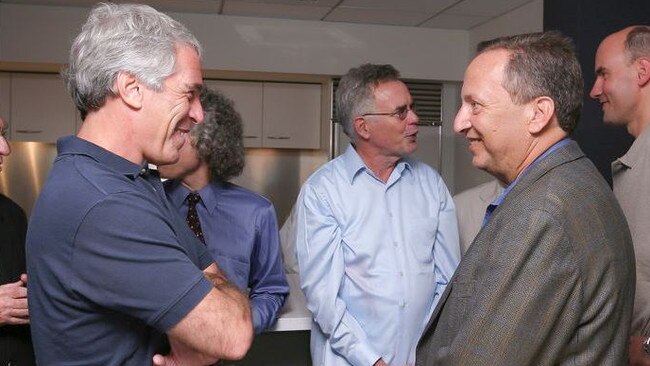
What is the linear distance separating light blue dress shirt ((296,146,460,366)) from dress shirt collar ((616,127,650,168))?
593mm

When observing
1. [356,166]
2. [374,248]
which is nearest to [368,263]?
[374,248]

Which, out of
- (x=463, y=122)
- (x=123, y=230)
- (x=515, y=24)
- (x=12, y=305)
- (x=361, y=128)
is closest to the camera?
(x=123, y=230)

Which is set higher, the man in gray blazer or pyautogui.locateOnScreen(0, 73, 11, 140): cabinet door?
pyautogui.locateOnScreen(0, 73, 11, 140): cabinet door

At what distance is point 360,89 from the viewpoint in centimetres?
200

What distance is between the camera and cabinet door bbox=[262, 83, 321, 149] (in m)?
4.62

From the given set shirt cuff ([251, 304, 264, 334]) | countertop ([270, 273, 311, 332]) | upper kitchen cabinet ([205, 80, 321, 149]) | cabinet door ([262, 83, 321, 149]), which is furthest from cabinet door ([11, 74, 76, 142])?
shirt cuff ([251, 304, 264, 334])

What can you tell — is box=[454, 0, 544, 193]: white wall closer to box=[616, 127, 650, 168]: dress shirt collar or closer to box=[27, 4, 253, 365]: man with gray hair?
box=[616, 127, 650, 168]: dress shirt collar

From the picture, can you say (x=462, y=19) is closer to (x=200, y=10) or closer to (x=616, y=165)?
(x=200, y=10)

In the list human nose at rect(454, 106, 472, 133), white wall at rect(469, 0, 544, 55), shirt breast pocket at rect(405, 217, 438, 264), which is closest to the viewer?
human nose at rect(454, 106, 472, 133)

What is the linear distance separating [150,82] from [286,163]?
398 cm

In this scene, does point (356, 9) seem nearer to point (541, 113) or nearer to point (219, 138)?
point (219, 138)

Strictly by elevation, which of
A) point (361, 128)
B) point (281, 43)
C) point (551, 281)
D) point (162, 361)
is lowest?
point (162, 361)

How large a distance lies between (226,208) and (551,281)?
961 millimetres

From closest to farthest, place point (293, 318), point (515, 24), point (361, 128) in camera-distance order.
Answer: point (293, 318) → point (361, 128) → point (515, 24)
